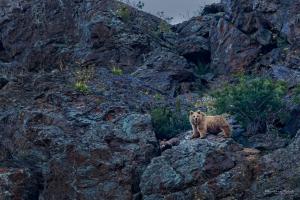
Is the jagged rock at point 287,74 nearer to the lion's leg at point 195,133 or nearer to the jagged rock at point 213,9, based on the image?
the lion's leg at point 195,133

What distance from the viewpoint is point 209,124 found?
26.2 m

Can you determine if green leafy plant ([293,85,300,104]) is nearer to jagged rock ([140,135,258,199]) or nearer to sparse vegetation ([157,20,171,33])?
jagged rock ([140,135,258,199])

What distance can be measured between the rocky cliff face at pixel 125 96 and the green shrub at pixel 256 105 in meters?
0.89

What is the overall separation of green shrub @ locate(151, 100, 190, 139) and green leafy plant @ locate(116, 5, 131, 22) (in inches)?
436

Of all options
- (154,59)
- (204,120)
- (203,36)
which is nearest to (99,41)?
(154,59)

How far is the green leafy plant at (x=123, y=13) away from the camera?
39.6 m

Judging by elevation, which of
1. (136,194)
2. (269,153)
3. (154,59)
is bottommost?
(136,194)

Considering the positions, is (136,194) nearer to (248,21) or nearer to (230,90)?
(230,90)

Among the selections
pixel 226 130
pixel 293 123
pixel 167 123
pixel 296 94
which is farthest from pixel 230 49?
pixel 226 130

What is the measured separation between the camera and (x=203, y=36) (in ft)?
134

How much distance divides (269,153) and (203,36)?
1724cm

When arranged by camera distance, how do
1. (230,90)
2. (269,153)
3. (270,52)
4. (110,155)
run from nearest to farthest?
(269,153), (110,155), (230,90), (270,52)

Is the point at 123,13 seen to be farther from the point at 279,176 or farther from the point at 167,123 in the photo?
the point at 279,176

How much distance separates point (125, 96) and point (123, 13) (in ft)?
34.2
